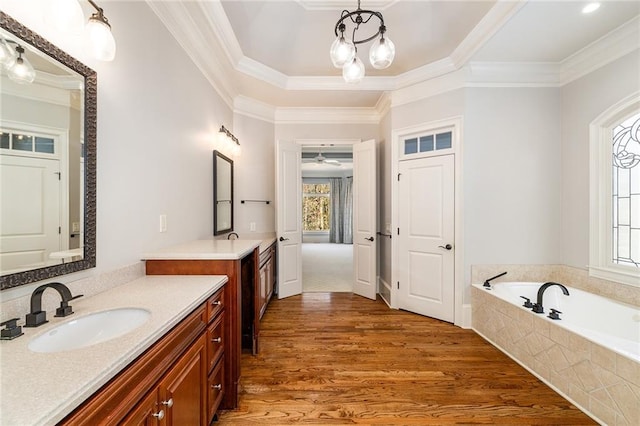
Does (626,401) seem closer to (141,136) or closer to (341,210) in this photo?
(141,136)

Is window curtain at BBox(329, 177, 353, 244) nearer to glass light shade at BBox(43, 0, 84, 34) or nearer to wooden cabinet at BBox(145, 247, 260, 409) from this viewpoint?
wooden cabinet at BBox(145, 247, 260, 409)

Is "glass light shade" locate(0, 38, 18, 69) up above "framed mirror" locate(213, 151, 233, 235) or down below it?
above

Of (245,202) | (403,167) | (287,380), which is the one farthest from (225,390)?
(403,167)

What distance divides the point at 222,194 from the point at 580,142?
153 inches

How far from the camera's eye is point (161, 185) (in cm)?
194

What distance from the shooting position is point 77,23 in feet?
3.49

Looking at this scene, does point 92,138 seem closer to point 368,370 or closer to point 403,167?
point 368,370

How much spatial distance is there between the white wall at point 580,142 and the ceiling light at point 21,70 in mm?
4013

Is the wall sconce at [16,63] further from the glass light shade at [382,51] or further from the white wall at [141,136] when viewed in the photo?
the glass light shade at [382,51]

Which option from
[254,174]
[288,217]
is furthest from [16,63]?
[288,217]

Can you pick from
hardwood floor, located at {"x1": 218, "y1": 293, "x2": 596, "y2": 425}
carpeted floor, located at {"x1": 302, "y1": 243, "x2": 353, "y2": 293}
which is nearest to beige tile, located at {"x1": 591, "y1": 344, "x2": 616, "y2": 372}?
hardwood floor, located at {"x1": 218, "y1": 293, "x2": 596, "y2": 425}

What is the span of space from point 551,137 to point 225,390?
389 cm

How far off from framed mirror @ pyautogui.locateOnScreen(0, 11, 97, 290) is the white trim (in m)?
3.97

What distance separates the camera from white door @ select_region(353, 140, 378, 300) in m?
3.80
